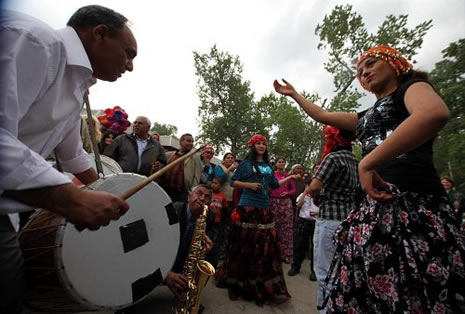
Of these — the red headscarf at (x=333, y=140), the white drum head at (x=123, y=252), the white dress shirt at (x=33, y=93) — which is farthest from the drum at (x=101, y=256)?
the red headscarf at (x=333, y=140)

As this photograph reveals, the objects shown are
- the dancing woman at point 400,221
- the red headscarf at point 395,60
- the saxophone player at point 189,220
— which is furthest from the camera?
the saxophone player at point 189,220

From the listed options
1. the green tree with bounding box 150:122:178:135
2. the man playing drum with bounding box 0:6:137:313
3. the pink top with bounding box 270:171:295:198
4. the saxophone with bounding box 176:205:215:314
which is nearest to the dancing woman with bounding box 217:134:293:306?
the saxophone with bounding box 176:205:215:314

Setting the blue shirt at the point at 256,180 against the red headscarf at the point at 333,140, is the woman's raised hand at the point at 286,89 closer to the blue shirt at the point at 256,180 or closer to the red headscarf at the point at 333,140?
the red headscarf at the point at 333,140

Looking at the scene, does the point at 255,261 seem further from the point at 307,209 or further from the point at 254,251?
the point at 307,209

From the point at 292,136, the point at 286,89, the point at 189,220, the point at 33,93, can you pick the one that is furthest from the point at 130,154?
the point at 292,136

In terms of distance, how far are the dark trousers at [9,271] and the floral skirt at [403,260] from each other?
1.29m

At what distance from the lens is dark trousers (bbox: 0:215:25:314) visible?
2.52ft

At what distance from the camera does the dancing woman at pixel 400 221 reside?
1.08m

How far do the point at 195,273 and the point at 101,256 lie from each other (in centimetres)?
145

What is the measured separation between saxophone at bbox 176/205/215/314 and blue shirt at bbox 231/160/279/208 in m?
1.00

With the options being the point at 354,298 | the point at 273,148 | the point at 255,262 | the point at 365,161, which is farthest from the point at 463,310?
the point at 273,148

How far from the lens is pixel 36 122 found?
2.90ft

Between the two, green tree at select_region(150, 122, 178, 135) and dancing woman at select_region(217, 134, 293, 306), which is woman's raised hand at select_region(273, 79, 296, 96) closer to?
dancing woman at select_region(217, 134, 293, 306)

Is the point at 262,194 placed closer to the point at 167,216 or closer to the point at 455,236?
the point at 167,216
